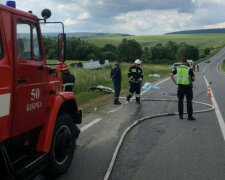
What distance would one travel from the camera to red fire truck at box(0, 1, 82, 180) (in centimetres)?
354

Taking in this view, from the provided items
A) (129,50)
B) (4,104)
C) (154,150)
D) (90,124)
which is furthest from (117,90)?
(129,50)

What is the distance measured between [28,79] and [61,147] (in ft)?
4.43

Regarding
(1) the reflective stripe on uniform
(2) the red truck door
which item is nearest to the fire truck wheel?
(2) the red truck door

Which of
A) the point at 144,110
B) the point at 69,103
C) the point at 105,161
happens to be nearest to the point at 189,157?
the point at 105,161

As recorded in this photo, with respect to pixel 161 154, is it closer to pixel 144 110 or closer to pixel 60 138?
pixel 60 138

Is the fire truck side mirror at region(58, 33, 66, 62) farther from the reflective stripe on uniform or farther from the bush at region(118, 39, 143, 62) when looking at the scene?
the bush at region(118, 39, 143, 62)

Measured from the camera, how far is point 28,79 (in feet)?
12.9

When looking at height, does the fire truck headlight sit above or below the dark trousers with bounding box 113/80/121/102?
above

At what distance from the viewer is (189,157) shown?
19.2 ft

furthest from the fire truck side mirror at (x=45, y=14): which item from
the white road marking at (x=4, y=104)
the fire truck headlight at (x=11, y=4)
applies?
the white road marking at (x=4, y=104)

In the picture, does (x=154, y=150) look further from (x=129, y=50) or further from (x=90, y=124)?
(x=129, y=50)

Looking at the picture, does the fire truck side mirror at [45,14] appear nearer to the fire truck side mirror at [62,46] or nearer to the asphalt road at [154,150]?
the fire truck side mirror at [62,46]

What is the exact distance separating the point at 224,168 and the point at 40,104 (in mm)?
3166

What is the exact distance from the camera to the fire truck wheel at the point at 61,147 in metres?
4.66
